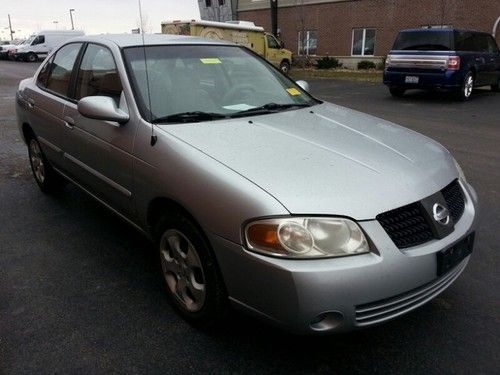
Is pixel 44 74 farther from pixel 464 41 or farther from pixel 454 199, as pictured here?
pixel 464 41

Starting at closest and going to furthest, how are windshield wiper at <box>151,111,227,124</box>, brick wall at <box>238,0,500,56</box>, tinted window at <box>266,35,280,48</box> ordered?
windshield wiper at <box>151,111,227,124</box> < brick wall at <box>238,0,500,56</box> < tinted window at <box>266,35,280,48</box>

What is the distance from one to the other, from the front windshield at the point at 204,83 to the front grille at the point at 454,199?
1.32 metres

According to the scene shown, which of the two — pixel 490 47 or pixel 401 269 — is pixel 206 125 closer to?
pixel 401 269

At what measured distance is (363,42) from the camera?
2666cm

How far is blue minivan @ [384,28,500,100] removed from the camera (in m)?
12.0

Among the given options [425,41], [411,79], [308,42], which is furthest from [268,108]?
[308,42]

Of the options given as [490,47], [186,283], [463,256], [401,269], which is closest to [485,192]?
[463,256]

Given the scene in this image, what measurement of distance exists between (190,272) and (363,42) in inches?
1040

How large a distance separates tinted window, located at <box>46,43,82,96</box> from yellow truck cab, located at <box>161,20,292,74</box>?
16.3 meters

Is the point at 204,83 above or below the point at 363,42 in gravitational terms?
above

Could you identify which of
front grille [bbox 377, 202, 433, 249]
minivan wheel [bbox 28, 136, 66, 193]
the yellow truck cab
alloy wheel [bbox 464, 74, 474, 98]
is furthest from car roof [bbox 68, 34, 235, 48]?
the yellow truck cab

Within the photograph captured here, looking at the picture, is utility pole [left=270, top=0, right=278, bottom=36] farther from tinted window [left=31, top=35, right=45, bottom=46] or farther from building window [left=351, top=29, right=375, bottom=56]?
tinted window [left=31, top=35, right=45, bottom=46]

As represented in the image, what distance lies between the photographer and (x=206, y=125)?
2.88 meters

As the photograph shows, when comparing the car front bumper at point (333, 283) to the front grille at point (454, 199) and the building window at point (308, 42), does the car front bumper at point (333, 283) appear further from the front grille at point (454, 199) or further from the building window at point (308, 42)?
the building window at point (308, 42)
